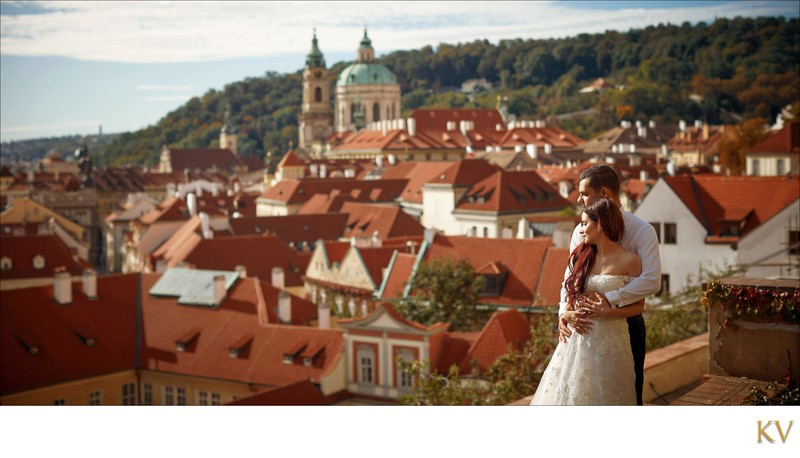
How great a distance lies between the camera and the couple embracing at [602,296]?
2.35m

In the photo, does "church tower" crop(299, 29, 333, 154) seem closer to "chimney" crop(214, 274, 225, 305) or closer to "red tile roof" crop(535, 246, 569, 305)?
"red tile roof" crop(535, 246, 569, 305)

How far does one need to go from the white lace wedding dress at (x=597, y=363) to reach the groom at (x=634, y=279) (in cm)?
2

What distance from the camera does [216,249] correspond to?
1742cm

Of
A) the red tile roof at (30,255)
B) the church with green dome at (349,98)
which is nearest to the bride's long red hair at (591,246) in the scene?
the red tile roof at (30,255)

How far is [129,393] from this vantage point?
1070 cm

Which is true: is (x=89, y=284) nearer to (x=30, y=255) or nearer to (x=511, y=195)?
(x=30, y=255)

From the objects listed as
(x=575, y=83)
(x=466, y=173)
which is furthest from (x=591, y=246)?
(x=575, y=83)

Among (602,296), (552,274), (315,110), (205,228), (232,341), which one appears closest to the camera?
(602,296)

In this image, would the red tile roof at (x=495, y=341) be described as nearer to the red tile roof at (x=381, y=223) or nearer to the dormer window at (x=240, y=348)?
the dormer window at (x=240, y=348)

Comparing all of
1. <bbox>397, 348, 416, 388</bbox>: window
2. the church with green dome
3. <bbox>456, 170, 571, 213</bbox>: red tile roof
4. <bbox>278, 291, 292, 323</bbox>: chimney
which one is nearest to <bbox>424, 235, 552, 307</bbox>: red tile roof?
<bbox>278, 291, 292, 323</bbox>: chimney

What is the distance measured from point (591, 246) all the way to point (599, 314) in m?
0.15

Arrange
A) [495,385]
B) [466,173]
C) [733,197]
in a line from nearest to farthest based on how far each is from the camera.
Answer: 1. [495,385]
2. [733,197]
3. [466,173]

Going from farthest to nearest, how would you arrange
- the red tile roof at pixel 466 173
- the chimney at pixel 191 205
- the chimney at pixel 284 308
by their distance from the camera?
the chimney at pixel 191 205, the red tile roof at pixel 466 173, the chimney at pixel 284 308

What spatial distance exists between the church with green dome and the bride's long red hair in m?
46.6
